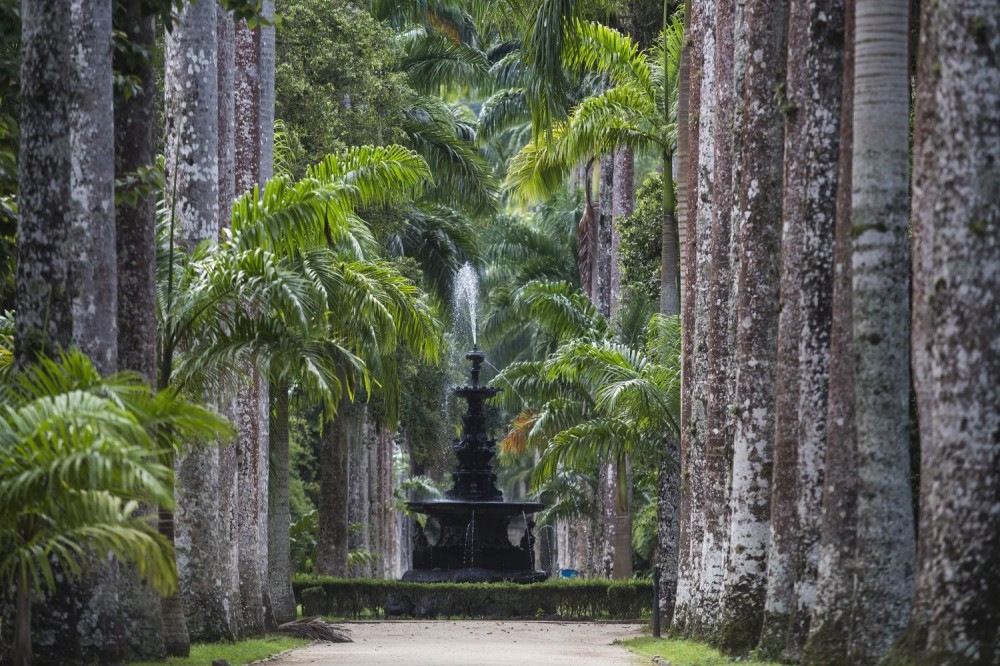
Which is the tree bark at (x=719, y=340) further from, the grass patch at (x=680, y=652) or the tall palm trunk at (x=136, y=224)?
the tall palm trunk at (x=136, y=224)

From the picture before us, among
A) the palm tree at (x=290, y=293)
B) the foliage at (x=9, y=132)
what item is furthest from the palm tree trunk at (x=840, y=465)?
the foliage at (x=9, y=132)

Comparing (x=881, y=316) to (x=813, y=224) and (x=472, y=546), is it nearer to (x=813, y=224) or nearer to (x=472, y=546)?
(x=813, y=224)

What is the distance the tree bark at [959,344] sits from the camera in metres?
8.47

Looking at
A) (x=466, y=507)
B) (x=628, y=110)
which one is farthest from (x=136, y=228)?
(x=466, y=507)

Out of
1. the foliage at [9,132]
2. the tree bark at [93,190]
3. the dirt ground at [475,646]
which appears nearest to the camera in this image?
the tree bark at [93,190]

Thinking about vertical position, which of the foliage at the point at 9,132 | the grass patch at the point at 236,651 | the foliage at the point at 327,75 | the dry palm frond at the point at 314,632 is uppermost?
the foliage at the point at 327,75

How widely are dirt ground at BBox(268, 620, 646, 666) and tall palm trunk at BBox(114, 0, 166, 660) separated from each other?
12.1 ft

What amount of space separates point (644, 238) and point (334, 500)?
310 inches

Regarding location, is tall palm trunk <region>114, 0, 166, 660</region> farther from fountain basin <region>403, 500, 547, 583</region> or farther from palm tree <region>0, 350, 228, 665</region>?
fountain basin <region>403, 500, 547, 583</region>

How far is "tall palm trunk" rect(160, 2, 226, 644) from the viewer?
16.1 m

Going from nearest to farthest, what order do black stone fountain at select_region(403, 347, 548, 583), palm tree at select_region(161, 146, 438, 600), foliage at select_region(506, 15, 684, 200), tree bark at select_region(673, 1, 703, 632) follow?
palm tree at select_region(161, 146, 438, 600) → tree bark at select_region(673, 1, 703, 632) → foliage at select_region(506, 15, 684, 200) → black stone fountain at select_region(403, 347, 548, 583)

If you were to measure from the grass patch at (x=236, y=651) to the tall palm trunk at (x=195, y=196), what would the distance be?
0.44 metres

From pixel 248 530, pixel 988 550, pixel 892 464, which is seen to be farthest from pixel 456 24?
pixel 988 550

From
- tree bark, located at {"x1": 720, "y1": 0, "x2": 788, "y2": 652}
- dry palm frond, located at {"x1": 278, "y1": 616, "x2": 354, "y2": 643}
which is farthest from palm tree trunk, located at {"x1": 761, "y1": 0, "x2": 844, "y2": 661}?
dry palm frond, located at {"x1": 278, "y1": 616, "x2": 354, "y2": 643}
